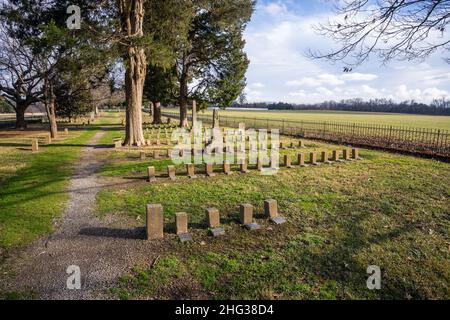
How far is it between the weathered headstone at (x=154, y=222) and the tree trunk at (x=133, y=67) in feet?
41.3

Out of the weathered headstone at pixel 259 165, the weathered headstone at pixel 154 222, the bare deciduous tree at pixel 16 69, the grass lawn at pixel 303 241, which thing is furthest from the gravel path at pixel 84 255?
the bare deciduous tree at pixel 16 69

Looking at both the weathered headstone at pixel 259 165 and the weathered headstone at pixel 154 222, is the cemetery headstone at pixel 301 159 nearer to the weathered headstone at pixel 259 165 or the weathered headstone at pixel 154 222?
the weathered headstone at pixel 259 165

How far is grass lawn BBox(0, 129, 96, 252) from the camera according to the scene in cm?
→ 579

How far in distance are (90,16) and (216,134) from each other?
30.5 feet

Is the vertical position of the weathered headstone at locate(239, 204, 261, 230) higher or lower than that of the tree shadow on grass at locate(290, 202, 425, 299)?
higher

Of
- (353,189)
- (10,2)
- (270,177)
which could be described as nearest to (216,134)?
(270,177)

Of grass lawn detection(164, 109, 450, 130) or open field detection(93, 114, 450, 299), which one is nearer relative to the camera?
open field detection(93, 114, 450, 299)

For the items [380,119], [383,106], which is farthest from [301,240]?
[383,106]

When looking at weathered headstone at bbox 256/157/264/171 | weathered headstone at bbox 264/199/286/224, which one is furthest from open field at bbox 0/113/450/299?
weathered headstone at bbox 256/157/264/171

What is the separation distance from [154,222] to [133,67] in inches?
529

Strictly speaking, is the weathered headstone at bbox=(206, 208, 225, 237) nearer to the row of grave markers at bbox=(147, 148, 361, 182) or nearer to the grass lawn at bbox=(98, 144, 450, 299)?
the grass lawn at bbox=(98, 144, 450, 299)

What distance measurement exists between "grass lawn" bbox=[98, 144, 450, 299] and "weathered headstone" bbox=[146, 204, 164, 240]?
0.21m

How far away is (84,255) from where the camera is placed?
485 centimetres

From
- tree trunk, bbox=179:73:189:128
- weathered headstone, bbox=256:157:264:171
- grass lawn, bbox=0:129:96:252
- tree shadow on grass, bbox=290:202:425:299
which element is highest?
tree trunk, bbox=179:73:189:128
